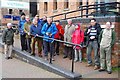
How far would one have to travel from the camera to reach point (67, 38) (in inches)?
509

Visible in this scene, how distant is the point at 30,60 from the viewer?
12.9 meters

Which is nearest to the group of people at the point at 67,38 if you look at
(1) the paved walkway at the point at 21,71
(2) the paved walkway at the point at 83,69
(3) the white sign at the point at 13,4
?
(2) the paved walkway at the point at 83,69

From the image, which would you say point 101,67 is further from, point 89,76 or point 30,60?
point 30,60

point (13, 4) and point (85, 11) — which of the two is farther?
point (85, 11)

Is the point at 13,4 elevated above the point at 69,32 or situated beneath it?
elevated above

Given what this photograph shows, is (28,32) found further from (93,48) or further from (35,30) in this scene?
(93,48)

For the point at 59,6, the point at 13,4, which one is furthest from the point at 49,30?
the point at 59,6

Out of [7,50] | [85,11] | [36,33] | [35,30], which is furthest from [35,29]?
[85,11]

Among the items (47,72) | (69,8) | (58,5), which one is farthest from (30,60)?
(58,5)

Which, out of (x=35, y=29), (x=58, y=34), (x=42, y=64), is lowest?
(x=42, y=64)

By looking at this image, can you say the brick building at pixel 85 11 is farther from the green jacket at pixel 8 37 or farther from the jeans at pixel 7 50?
the jeans at pixel 7 50

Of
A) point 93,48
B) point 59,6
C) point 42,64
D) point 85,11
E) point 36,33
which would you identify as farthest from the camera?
point 59,6

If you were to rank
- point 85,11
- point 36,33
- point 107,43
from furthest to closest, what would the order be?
point 85,11, point 36,33, point 107,43

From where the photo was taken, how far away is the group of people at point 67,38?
11.0 metres
